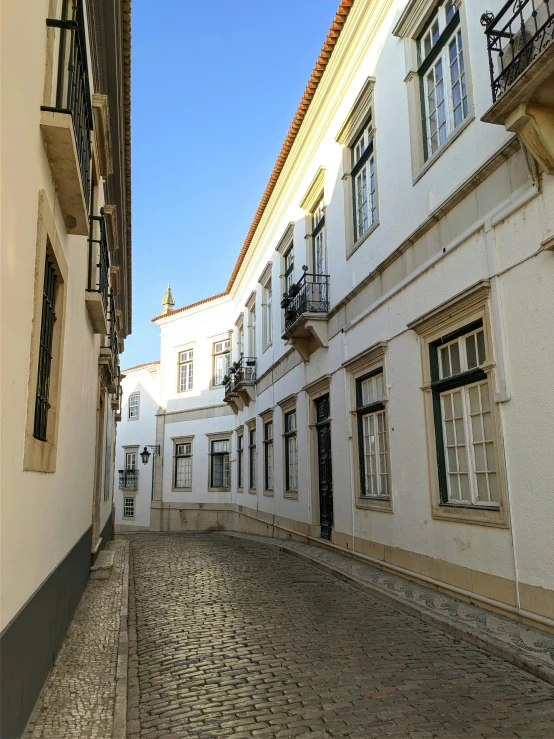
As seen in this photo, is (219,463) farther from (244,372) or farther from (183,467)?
(244,372)

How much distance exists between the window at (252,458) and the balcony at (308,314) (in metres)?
6.89

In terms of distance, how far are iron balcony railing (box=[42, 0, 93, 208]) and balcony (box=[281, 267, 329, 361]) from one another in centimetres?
644

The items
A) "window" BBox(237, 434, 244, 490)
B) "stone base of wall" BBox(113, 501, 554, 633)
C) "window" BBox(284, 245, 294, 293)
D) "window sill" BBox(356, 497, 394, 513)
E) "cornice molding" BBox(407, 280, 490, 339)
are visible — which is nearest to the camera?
"stone base of wall" BBox(113, 501, 554, 633)

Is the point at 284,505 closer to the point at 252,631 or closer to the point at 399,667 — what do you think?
the point at 252,631

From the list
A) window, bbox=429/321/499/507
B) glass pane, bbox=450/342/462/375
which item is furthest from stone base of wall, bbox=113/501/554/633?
glass pane, bbox=450/342/462/375

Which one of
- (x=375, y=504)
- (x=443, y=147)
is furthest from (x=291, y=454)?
(x=443, y=147)

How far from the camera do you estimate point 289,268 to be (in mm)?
15461

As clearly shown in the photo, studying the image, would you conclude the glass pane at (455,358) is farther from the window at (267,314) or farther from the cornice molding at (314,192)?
the window at (267,314)

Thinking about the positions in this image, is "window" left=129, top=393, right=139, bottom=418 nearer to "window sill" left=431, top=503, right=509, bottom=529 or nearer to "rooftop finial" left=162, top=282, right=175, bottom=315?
"rooftop finial" left=162, top=282, right=175, bottom=315

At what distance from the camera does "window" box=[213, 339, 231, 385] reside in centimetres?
2445

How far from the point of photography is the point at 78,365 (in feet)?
21.5

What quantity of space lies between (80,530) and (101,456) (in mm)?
4373

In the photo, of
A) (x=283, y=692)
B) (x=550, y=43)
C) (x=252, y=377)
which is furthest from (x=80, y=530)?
(x=252, y=377)

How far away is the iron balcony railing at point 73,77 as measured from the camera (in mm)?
4172
